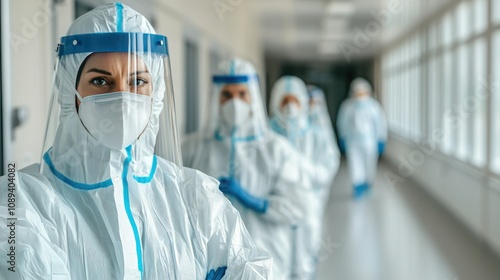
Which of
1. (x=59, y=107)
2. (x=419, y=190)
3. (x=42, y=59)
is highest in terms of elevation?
(x=42, y=59)

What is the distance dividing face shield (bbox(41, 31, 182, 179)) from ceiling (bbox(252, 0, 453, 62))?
Answer: 827 cm

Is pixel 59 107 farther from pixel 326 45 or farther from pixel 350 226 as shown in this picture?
pixel 326 45

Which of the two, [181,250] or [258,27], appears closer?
[181,250]

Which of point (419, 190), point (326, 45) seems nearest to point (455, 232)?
point (419, 190)

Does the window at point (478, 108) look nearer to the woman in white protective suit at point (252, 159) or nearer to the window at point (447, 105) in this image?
the window at point (447, 105)

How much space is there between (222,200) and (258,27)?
14.4 m

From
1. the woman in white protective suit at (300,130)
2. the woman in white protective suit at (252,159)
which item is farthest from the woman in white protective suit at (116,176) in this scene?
the woman in white protective suit at (300,130)

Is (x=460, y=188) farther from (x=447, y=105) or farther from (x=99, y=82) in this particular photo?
(x=99, y=82)

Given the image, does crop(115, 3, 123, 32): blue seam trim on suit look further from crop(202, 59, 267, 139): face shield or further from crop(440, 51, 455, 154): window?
crop(440, 51, 455, 154): window

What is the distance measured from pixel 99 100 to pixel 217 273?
508 millimetres

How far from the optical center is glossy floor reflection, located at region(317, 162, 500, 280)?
541cm

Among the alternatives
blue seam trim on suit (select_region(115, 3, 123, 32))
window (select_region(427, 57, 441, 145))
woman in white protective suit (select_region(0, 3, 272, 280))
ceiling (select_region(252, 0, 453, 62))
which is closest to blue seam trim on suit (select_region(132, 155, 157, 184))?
woman in white protective suit (select_region(0, 3, 272, 280))

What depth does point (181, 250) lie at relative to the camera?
1607 millimetres

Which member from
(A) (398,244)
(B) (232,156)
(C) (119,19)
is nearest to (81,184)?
(C) (119,19)
